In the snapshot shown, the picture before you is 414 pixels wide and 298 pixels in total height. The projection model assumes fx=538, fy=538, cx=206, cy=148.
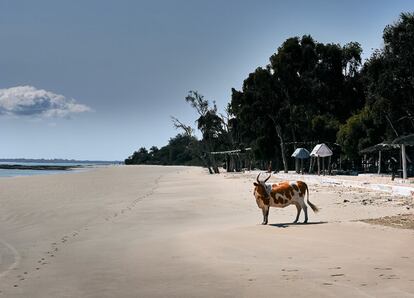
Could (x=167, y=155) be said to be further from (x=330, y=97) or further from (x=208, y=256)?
(x=208, y=256)

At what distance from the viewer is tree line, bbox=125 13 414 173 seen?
34.0 m

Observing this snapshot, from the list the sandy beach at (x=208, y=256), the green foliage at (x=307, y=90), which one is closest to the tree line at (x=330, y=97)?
the green foliage at (x=307, y=90)

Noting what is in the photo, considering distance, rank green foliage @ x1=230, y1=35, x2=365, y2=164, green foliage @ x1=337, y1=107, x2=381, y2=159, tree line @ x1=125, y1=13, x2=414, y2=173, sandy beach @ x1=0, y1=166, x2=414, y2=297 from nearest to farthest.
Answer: sandy beach @ x1=0, y1=166, x2=414, y2=297
tree line @ x1=125, y1=13, x2=414, y2=173
green foliage @ x1=337, y1=107, x2=381, y2=159
green foliage @ x1=230, y1=35, x2=365, y2=164

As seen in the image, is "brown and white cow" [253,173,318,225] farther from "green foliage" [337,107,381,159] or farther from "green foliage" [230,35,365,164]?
"green foliage" [230,35,365,164]

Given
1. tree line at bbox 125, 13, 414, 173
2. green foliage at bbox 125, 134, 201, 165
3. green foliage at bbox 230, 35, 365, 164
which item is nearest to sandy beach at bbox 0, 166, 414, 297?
tree line at bbox 125, 13, 414, 173

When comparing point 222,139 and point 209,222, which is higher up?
point 222,139

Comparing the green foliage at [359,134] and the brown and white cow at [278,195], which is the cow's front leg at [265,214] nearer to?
the brown and white cow at [278,195]

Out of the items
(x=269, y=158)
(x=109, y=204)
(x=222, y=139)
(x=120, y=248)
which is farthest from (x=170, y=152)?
(x=120, y=248)

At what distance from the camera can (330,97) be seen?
164ft

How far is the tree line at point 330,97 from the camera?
34.0 m

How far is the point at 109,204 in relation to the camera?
2031cm

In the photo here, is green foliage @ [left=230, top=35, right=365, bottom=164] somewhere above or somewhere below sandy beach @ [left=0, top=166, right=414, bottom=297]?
above

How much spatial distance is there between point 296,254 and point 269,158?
47.9 metres

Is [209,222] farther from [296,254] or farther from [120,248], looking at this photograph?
[296,254]
